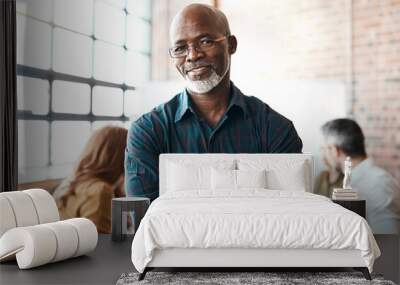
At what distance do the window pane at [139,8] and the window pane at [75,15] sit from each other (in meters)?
0.42

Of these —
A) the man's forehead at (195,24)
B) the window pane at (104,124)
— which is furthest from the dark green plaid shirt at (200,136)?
the man's forehead at (195,24)

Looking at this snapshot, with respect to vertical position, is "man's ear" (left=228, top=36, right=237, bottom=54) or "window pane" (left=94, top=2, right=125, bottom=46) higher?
"window pane" (left=94, top=2, right=125, bottom=46)

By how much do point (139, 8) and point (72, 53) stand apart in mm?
868

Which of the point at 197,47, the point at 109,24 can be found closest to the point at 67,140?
the point at 109,24

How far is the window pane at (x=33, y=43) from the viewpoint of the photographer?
21.1 feet

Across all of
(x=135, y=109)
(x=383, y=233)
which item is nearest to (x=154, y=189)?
(x=135, y=109)

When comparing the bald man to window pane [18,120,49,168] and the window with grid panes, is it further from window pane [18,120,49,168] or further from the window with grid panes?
window pane [18,120,49,168]

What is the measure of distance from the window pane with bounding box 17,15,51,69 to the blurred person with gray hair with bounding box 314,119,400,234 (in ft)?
9.98

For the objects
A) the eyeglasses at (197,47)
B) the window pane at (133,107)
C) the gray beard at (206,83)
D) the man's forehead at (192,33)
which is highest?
the man's forehead at (192,33)

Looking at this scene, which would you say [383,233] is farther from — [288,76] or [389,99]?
[288,76]

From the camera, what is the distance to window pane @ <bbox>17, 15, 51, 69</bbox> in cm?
642

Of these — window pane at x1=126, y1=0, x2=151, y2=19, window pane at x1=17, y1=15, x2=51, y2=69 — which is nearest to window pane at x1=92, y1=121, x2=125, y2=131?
window pane at x1=17, y1=15, x2=51, y2=69

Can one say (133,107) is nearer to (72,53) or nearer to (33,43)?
(72,53)

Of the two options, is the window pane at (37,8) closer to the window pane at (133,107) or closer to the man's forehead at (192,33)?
the window pane at (133,107)
